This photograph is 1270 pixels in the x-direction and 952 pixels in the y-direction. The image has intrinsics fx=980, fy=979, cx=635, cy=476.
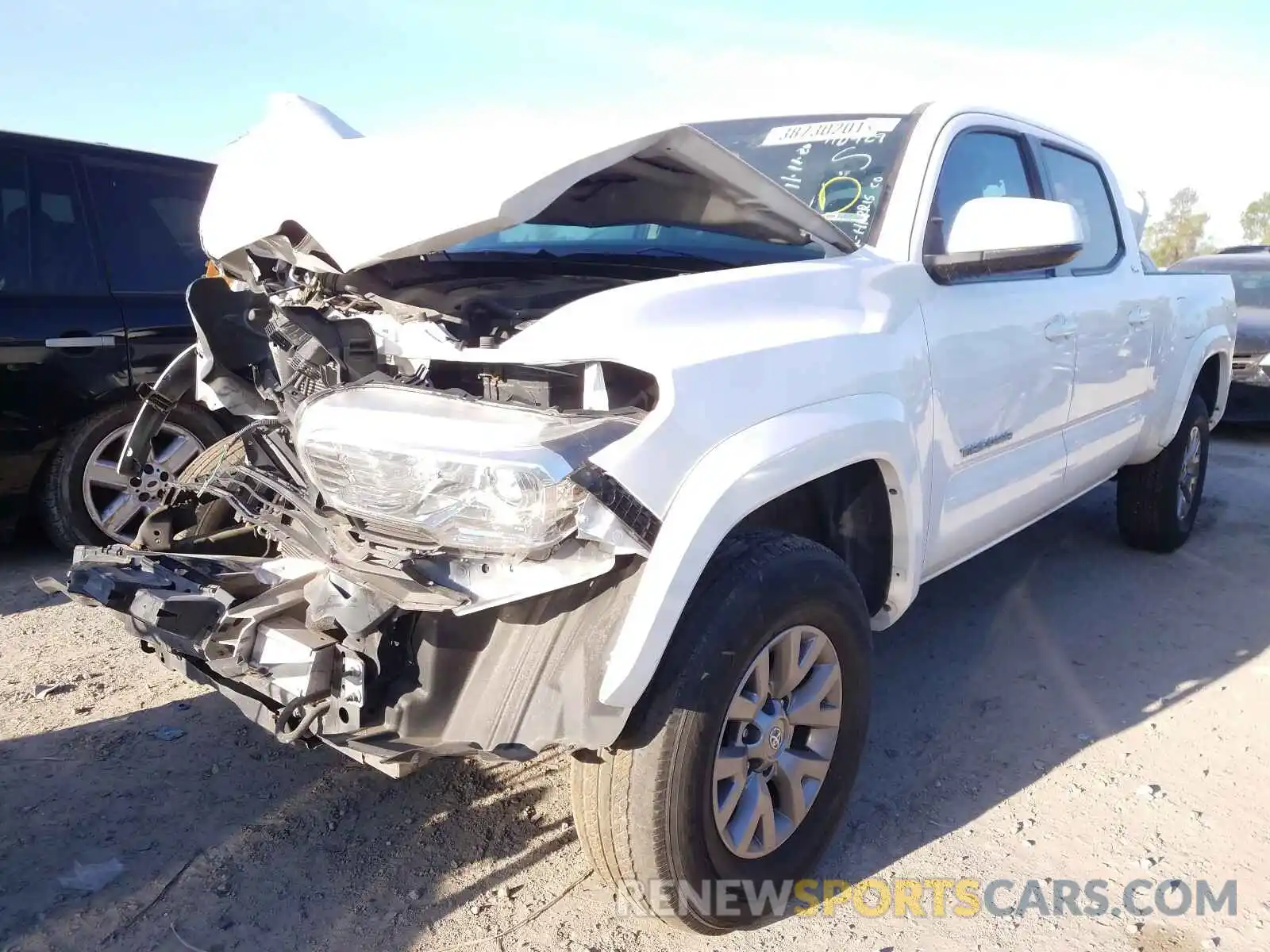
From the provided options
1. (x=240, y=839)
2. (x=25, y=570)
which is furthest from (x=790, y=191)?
(x=25, y=570)

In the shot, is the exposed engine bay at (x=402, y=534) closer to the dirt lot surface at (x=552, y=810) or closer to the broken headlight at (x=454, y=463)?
the broken headlight at (x=454, y=463)

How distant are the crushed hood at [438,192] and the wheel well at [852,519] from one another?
623 mm

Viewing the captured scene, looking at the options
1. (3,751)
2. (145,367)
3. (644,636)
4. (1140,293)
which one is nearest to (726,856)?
(644,636)

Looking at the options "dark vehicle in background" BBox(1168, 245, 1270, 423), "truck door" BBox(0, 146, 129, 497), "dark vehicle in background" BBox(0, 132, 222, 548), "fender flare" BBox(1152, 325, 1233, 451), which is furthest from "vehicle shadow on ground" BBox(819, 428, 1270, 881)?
"truck door" BBox(0, 146, 129, 497)

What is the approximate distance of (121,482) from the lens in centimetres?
445

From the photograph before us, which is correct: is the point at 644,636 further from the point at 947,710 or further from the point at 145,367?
the point at 145,367

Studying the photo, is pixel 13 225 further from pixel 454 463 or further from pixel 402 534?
pixel 454 463

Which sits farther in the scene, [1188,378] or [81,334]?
[1188,378]

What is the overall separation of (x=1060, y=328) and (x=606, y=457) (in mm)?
2178

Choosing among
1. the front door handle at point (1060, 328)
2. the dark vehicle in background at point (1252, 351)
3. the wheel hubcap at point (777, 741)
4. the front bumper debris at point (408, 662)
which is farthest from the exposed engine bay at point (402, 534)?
the dark vehicle in background at point (1252, 351)

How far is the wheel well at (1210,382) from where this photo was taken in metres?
5.12

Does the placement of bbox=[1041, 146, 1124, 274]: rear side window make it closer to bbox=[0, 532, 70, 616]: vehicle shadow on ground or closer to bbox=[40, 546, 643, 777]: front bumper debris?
bbox=[40, 546, 643, 777]: front bumper debris

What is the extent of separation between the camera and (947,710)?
3.39 m

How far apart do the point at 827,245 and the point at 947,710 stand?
1.72 meters
